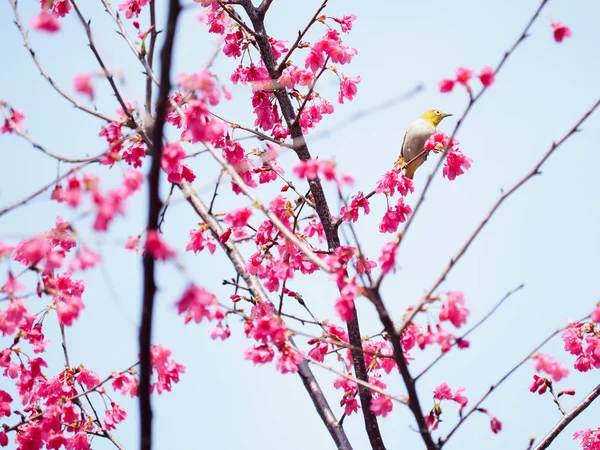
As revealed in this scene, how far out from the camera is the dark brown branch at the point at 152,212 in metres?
1.87

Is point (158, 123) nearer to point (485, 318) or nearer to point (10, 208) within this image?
point (10, 208)

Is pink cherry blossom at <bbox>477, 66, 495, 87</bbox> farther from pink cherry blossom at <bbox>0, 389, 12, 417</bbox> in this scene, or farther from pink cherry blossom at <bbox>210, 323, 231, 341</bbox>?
pink cherry blossom at <bbox>0, 389, 12, 417</bbox>

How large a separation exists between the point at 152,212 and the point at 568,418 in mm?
3419

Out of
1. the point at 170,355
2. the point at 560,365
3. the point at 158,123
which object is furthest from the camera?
the point at 170,355

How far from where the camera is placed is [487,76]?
2.99 m

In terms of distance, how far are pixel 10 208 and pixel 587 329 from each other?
14.3 ft

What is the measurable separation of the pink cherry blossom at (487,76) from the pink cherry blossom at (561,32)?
0.56 m

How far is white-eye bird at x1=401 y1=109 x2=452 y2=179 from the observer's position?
7.28m

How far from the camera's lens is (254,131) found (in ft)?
15.3

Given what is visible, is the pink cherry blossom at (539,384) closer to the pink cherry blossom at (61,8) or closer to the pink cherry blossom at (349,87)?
the pink cherry blossom at (349,87)

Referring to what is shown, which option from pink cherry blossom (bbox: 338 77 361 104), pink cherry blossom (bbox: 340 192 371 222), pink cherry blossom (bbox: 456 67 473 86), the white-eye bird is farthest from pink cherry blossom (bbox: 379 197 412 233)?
the white-eye bird

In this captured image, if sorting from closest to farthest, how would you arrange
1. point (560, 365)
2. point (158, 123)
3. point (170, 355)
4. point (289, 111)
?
point (158, 123), point (560, 365), point (170, 355), point (289, 111)

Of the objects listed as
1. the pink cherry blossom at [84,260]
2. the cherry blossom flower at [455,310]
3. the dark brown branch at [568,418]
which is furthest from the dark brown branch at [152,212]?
the dark brown branch at [568,418]

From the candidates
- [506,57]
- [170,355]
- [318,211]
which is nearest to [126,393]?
[170,355]
